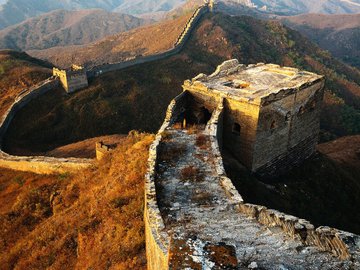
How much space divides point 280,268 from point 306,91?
14.1 meters

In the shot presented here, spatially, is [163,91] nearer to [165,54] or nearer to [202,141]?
[165,54]

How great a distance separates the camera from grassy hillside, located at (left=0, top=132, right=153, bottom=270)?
416 inches

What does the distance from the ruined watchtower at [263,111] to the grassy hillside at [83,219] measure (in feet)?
12.4

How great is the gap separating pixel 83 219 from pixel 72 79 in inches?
1014

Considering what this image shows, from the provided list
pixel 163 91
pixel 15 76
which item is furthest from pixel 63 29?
pixel 163 91

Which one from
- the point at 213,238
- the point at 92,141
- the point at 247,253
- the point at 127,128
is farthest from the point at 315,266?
the point at 127,128

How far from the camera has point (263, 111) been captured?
54.8ft

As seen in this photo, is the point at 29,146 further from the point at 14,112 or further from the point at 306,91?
the point at 306,91

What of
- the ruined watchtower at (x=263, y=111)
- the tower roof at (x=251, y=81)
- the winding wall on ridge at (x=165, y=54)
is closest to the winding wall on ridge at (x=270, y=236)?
the ruined watchtower at (x=263, y=111)

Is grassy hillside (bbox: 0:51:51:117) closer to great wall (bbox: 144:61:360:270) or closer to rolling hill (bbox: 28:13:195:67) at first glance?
rolling hill (bbox: 28:13:195:67)

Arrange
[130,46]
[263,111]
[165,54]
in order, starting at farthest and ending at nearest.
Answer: [130,46] < [165,54] < [263,111]

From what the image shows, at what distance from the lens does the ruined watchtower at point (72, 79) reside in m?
36.1

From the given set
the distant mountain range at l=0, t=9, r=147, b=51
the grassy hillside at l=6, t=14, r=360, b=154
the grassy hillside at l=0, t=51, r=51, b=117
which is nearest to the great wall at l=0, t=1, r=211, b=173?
the grassy hillside at l=6, t=14, r=360, b=154

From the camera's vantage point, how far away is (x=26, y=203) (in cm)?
1684
